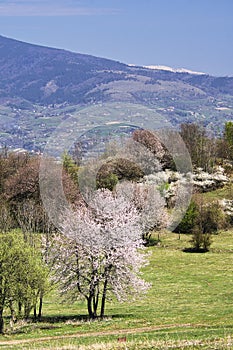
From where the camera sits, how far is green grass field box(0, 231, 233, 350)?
19234 mm

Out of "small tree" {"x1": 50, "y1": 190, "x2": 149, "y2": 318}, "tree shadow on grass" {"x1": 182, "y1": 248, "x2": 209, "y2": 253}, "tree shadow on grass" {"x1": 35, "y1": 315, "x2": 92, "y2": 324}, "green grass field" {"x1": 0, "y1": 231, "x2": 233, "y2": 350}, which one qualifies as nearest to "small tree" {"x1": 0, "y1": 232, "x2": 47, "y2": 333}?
"green grass field" {"x1": 0, "y1": 231, "x2": 233, "y2": 350}

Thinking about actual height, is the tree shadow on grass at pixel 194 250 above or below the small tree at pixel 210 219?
below

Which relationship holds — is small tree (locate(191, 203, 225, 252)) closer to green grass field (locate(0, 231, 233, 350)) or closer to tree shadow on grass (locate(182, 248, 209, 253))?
tree shadow on grass (locate(182, 248, 209, 253))

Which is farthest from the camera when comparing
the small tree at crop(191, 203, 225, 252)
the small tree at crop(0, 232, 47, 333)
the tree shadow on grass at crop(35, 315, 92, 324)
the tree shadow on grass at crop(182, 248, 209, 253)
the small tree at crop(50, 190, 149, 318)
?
the small tree at crop(191, 203, 225, 252)

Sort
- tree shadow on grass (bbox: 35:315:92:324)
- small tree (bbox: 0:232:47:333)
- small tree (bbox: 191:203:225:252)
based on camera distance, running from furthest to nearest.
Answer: small tree (bbox: 191:203:225:252), tree shadow on grass (bbox: 35:315:92:324), small tree (bbox: 0:232:47:333)

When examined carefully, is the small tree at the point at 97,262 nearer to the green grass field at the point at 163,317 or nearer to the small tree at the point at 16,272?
the green grass field at the point at 163,317

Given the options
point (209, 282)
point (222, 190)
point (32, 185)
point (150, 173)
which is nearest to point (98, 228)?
point (209, 282)

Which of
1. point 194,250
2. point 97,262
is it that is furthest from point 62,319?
point 194,250

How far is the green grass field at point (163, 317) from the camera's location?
19.2 metres

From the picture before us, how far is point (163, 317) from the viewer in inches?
1177

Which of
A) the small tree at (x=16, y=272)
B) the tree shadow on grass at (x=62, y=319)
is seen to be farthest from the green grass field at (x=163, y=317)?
the small tree at (x=16, y=272)

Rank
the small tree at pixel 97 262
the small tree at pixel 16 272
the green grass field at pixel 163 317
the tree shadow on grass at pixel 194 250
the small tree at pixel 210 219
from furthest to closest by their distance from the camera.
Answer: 1. the small tree at pixel 210 219
2. the tree shadow on grass at pixel 194 250
3. the small tree at pixel 97 262
4. the small tree at pixel 16 272
5. the green grass field at pixel 163 317

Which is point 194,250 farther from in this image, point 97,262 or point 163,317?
point 163,317

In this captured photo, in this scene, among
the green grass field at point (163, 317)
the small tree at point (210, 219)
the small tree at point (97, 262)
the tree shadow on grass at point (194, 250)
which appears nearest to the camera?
the green grass field at point (163, 317)
